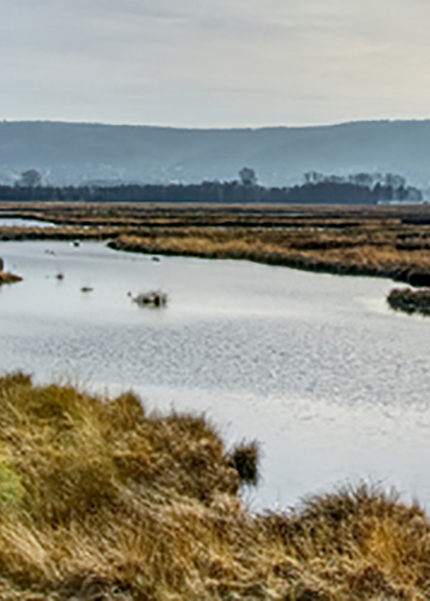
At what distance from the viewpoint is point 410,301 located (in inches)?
1391

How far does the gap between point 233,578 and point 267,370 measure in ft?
43.9

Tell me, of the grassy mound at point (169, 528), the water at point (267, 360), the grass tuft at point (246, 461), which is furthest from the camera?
the water at point (267, 360)

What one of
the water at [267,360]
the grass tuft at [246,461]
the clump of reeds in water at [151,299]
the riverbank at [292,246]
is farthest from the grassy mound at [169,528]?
the riverbank at [292,246]

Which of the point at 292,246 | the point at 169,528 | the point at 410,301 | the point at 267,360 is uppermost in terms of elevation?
the point at 292,246

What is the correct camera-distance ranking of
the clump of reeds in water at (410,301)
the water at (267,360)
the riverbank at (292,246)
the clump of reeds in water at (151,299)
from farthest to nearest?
the riverbank at (292,246) < the clump of reeds in water at (151,299) < the clump of reeds in water at (410,301) < the water at (267,360)

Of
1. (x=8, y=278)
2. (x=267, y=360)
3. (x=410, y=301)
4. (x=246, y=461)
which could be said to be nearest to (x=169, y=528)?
(x=246, y=461)

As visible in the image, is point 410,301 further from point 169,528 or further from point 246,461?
point 169,528

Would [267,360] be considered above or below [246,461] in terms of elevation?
below

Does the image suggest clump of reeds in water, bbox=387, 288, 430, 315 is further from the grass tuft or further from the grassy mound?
the grassy mound

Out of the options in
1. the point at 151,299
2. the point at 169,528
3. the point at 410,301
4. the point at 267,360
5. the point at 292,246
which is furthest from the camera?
the point at 292,246

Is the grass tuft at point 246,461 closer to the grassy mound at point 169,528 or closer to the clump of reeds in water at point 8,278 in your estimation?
the grassy mound at point 169,528

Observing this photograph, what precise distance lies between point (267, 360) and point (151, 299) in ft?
39.9

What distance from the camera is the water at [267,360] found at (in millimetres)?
14367

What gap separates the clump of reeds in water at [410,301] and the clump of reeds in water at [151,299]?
317 inches
